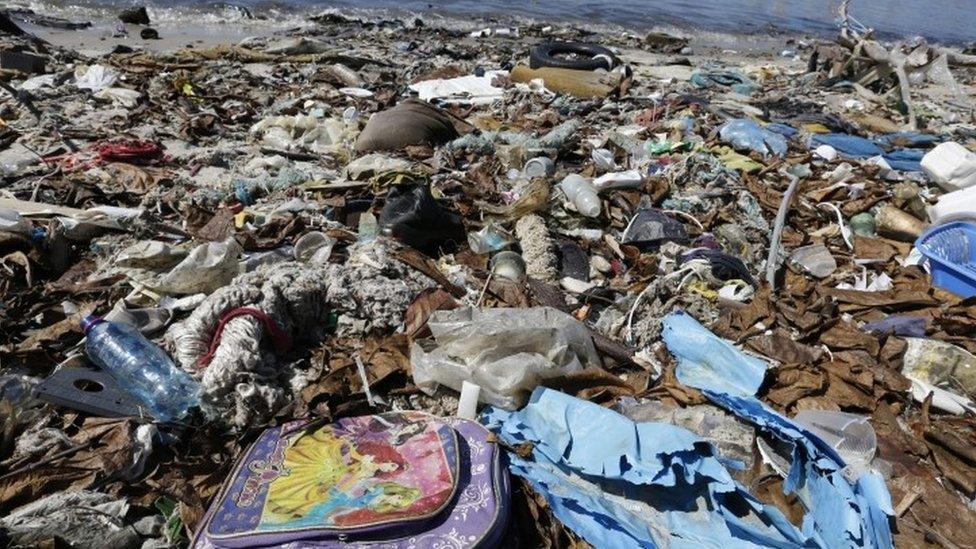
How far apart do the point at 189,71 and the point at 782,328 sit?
29.7ft

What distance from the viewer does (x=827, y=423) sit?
279cm

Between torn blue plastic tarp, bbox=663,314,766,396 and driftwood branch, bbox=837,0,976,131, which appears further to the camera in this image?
driftwood branch, bbox=837,0,976,131

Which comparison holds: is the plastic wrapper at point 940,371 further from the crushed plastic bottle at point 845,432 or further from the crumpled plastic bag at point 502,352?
the crumpled plastic bag at point 502,352

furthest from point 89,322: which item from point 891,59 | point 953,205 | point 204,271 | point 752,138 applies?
point 891,59

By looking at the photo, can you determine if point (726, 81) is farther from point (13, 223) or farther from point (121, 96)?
point (13, 223)

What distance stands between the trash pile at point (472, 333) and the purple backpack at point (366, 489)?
1 cm

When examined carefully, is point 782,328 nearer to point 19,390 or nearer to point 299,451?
point 299,451

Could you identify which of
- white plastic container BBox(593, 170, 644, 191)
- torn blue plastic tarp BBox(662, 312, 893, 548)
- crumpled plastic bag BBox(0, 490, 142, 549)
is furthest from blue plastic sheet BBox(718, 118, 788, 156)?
crumpled plastic bag BBox(0, 490, 142, 549)

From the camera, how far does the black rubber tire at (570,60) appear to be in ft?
33.1

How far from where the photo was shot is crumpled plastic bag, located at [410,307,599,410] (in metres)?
2.71

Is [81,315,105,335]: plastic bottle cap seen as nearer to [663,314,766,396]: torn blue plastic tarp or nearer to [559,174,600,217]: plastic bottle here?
[663,314,766,396]: torn blue plastic tarp

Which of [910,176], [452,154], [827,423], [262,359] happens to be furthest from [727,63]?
[262,359]

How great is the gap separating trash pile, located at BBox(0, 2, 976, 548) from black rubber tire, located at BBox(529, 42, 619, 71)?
3551 millimetres

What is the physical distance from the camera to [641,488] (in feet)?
7.61
